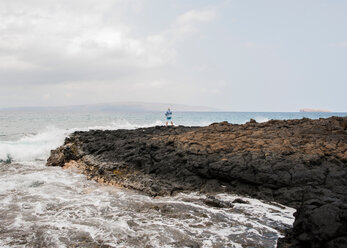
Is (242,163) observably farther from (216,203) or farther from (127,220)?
(127,220)

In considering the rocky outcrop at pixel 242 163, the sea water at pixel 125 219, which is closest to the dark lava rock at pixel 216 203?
the rocky outcrop at pixel 242 163

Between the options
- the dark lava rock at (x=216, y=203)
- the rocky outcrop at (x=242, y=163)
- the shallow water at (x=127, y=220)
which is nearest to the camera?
the shallow water at (x=127, y=220)

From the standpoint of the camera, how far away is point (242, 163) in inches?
295

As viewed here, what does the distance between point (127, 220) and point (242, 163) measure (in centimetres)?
366

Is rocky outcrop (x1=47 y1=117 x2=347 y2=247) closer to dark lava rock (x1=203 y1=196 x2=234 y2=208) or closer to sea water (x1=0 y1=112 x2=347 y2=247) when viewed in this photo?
dark lava rock (x1=203 y1=196 x2=234 y2=208)

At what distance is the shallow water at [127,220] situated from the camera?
14.8 ft

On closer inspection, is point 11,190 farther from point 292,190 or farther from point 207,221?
point 292,190

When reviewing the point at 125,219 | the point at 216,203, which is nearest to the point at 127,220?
the point at 125,219

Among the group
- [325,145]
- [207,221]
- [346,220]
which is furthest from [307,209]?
[325,145]

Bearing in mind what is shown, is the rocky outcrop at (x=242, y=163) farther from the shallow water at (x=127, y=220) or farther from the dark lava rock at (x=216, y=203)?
the shallow water at (x=127, y=220)

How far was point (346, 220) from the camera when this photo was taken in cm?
335

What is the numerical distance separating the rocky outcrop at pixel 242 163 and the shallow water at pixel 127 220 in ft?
1.90

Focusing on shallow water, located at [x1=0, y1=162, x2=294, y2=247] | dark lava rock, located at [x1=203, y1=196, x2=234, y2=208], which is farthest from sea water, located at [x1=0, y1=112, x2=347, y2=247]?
dark lava rock, located at [x1=203, y1=196, x2=234, y2=208]

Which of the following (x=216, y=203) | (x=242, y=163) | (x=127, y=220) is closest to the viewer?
(x=127, y=220)
